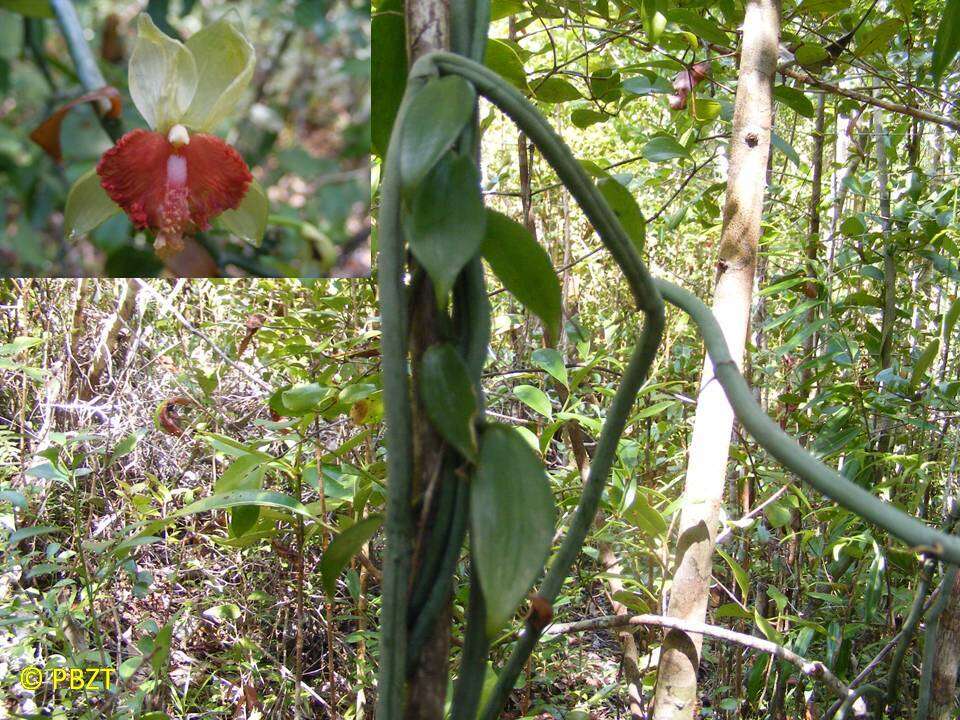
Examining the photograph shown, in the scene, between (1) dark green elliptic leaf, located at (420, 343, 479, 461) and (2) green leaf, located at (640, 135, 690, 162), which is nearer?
(1) dark green elliptic leaf, located at (420, 343, 479, 461)

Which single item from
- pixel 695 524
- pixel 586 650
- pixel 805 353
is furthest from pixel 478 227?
pixel 586 650

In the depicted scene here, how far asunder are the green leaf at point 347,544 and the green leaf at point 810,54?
2.42 feet

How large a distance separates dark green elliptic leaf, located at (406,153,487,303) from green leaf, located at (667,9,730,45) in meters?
0.57

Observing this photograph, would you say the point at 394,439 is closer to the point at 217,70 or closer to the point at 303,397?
the point at 303,397

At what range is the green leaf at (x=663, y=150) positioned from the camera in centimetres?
83

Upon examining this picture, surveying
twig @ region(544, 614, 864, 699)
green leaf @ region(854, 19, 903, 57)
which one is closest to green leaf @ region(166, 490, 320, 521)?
twig @ region(544, 614, 864, 699)

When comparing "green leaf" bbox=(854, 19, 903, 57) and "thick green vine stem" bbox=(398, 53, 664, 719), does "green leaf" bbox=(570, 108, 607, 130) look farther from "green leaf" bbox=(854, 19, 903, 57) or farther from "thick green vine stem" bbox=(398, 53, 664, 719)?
"thick green vine stem" bbox=(398, 53, 664, 719)

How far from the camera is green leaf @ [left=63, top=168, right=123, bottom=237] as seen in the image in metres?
0.85

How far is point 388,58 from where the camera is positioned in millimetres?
396

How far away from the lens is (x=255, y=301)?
1506 millimetres

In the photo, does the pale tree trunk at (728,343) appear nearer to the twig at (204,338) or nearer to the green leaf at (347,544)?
the green leaf at (347,544)

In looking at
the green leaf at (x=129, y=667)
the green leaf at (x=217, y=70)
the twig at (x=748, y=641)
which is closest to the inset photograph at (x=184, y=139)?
the green leaf at (x=217, y=70)

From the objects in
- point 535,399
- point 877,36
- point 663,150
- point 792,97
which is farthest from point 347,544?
point 877,36

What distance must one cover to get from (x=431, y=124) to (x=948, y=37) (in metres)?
0.39
